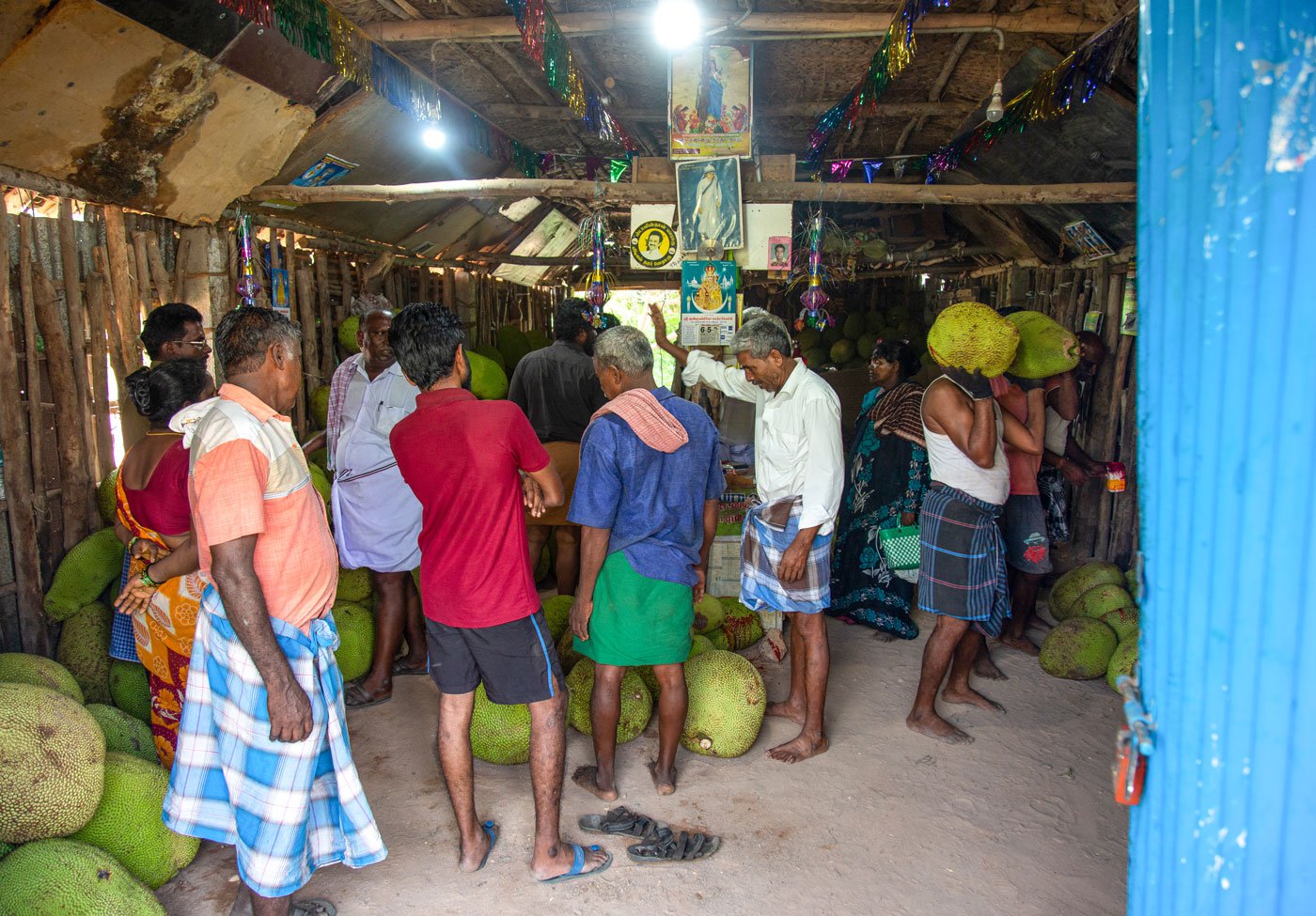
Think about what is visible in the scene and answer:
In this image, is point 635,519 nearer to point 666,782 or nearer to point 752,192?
point 666,782

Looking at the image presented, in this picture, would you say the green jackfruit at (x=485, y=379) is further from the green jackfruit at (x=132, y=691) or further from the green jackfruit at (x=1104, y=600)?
the green jackfruit at (x=1104, y=600)

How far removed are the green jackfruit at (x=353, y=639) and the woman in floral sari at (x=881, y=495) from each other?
8.75 ft

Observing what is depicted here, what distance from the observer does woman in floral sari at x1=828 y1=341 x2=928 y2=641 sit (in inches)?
183

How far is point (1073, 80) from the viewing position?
157 inches

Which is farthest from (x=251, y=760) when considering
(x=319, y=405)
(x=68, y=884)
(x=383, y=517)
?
(x=319, y=405)

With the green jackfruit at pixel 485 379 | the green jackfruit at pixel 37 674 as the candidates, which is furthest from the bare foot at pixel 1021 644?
the green jackfruit at pixel 37 674

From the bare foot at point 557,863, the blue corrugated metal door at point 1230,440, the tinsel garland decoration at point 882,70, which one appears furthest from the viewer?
the tinsel garland decoration at point 882,70

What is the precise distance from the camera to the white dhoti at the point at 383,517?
3781 mm

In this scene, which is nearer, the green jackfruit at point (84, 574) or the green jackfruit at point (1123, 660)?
the green jackfruit at point (84, 574)

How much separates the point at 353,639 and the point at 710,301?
247 cm

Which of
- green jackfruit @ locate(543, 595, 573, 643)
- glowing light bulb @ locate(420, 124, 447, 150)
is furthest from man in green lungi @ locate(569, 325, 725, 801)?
glowing light bulb @ locate(420, 124, 447, 150)

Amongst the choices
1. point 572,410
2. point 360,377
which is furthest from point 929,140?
point 360,377

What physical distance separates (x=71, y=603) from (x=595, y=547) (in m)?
2.34

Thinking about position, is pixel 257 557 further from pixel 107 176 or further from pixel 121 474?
pixel 107 176
